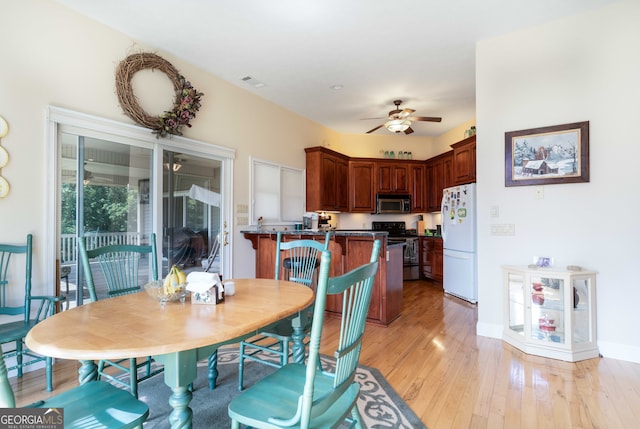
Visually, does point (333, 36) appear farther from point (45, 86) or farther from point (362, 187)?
point (362, 187)

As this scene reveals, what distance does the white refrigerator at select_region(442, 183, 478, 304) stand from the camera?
4504 mm

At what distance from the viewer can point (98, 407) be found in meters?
1.17

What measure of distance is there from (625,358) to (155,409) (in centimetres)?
365

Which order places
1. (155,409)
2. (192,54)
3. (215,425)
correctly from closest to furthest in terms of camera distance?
(215,425) < (155,409) < (192,54)

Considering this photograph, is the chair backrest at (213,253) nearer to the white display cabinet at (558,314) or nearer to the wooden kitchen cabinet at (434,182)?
the white display cabinet at (558,314)

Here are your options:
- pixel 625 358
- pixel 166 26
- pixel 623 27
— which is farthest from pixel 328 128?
pixel 625 358

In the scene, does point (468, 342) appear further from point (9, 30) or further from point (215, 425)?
point (9, 30)

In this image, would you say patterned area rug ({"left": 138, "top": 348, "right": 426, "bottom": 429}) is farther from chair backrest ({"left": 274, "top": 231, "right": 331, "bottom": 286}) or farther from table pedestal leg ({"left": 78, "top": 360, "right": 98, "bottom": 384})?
chair backrest ({"left": 274, "top": 231, "right": 331, "bottom": 286})

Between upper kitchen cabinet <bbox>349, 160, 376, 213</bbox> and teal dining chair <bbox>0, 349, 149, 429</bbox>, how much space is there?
17.2 feet

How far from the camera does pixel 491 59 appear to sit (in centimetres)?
320

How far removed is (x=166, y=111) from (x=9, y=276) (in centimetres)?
199

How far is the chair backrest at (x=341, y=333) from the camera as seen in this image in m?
0.96

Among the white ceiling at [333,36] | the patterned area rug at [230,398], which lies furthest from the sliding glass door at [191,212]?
the patterned area rug at [230,398]

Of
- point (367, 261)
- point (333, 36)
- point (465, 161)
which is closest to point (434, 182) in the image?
point (465, 161)
